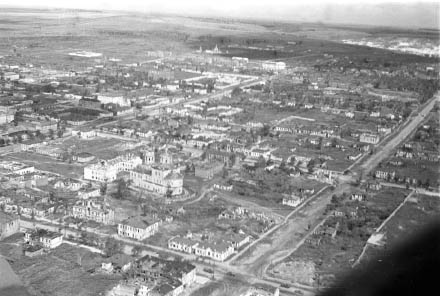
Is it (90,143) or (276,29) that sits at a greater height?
(276,29)

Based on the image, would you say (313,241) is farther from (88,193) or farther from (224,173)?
(88,193)

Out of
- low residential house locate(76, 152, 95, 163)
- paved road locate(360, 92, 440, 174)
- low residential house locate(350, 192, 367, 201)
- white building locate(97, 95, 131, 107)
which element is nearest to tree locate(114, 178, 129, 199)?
low residential house locate(76, 152, 95, 163)

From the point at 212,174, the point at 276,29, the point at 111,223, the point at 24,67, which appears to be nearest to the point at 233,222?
the point at 111,223

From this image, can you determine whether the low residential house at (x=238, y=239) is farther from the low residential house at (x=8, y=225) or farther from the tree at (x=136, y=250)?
the low residential house at (x=8, y=225)

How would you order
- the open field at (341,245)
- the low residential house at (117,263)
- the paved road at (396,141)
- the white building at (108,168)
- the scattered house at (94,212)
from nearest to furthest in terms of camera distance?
the low residential house at (117,263), the open field at (341,245), the scattered house at (94,212), the white building at (108,168), the paved road at (396,141)

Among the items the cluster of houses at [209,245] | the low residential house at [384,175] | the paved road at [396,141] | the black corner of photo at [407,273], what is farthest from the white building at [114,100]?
the black corner of photo at [407,273]

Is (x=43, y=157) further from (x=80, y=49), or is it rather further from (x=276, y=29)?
(x=276, y=29)

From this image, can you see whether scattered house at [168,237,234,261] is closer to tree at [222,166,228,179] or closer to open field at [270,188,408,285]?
open field at [270,188,408,285]
